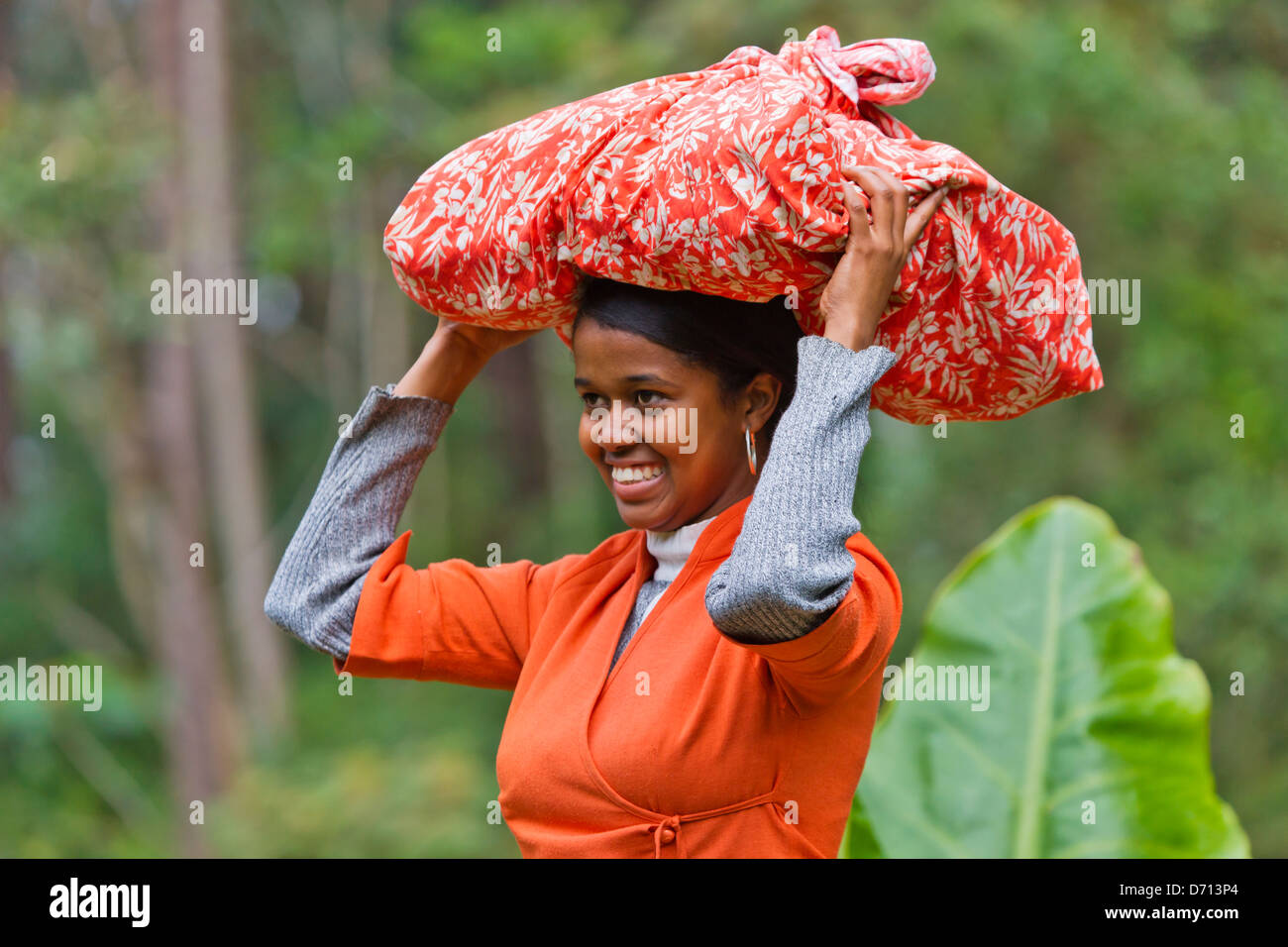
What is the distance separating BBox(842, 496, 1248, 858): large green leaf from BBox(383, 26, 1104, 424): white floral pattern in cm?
22

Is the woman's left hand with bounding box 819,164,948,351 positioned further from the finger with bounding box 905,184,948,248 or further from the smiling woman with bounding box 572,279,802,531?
the smiling woman with bounding box 572,279,802,531

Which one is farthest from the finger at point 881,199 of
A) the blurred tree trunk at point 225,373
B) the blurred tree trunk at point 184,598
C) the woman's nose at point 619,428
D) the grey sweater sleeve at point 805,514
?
the blurred tree trunk at point 184,598

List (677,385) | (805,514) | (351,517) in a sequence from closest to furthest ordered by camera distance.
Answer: (805,514) → (677,385) → (351,517)

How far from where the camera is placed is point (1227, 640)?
6.05 metres

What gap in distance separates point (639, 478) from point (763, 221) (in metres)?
0.39

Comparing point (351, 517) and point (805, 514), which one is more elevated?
point (351, 517)

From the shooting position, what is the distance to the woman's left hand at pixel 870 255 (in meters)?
1.56

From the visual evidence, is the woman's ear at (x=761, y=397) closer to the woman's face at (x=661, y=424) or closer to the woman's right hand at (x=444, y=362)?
the woman's face at (x=661, y=424)

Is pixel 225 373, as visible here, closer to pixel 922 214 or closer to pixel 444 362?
pixel 444 362

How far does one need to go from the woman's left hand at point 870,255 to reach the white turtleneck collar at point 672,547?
0.36 metres

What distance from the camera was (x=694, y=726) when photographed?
1628mm

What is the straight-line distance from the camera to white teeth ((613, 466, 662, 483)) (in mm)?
1764

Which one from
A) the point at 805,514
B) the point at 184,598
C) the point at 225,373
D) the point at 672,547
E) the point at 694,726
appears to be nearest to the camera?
the point at 805,514

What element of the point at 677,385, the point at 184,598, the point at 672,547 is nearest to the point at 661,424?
the point at 677,385
